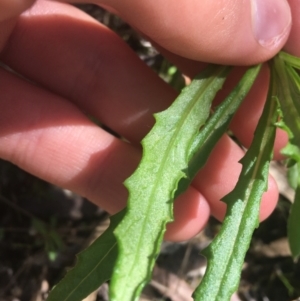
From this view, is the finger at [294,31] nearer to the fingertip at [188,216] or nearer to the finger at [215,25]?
the finger at [215,25]

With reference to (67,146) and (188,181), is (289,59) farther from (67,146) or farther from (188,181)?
(67,146)

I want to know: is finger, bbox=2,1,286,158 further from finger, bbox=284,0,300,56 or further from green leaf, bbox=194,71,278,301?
green leaf, bbox=194,71,278,301

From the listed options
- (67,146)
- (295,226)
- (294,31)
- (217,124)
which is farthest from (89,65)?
(295,226)

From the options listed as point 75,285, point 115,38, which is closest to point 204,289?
point 75,285

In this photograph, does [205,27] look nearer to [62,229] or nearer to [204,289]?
[204,289]

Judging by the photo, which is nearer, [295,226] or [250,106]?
[295,226]

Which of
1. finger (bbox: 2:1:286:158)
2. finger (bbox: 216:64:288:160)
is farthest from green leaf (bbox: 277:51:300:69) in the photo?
finger (bbox: 2:1:286:158)

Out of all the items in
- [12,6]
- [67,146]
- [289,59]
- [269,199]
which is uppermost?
[289,59]
